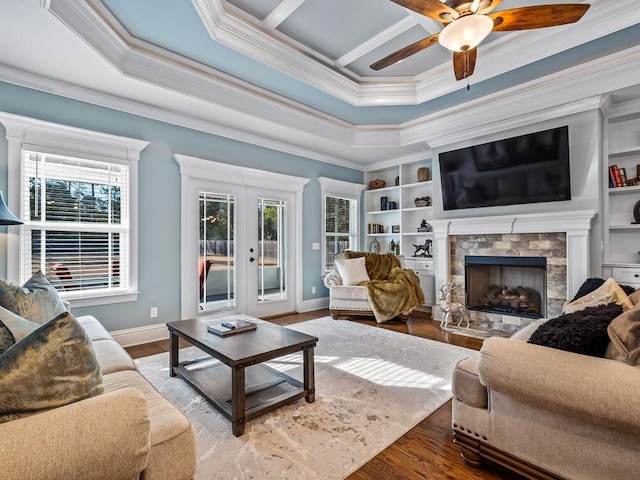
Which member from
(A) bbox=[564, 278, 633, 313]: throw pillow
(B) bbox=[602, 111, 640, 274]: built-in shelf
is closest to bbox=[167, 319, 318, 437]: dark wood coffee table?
(A) bbox=[564, 278, 633, 313]: throw pillow

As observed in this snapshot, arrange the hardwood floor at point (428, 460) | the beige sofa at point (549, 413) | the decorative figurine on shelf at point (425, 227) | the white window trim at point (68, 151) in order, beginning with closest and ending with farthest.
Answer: the beige sofa at point (549, 413) → the hardwood floor at point (428, 460) → the white window trim at point (68, 151) → the decorative figurine on shelf at point (425, 227)

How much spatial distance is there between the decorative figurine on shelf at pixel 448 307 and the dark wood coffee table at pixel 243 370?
8.59 ft

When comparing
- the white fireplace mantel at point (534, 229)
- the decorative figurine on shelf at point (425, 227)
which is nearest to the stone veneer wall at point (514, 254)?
the white fireplace mantel at point (534, 229)

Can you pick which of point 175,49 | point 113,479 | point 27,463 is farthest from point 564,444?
point 175,49

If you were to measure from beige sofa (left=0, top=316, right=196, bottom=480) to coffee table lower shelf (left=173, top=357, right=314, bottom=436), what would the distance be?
0.77 metres

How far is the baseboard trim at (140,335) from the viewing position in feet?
11.7

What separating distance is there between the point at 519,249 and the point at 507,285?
0.63 metres

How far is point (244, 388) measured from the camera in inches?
78.4

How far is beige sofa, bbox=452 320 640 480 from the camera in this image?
4.02 ft

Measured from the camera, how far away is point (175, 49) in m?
3.05

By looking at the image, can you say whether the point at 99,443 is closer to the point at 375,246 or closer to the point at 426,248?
the point at 426,248

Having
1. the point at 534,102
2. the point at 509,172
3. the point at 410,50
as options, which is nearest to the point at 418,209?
the point at 509,172

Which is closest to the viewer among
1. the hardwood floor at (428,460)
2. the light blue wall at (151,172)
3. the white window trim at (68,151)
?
the hardwood floor at (428,460)

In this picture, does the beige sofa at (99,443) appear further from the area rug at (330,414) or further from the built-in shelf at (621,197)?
the built-in shelf at (621,197)
